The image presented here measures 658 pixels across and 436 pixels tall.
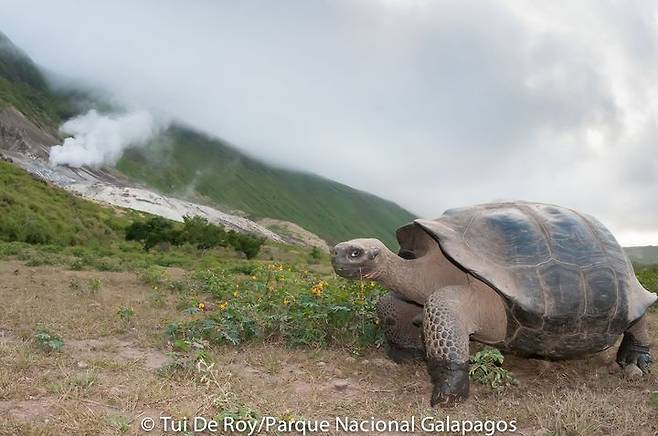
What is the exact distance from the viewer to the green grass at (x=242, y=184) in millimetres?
137875

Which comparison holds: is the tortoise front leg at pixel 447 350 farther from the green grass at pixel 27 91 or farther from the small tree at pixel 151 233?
the green grass at pixel 27 91

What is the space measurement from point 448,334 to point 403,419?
33.0 inches

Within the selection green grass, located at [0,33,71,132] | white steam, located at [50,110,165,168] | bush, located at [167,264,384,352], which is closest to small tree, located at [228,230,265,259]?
bush, located at [167,264,384,352]

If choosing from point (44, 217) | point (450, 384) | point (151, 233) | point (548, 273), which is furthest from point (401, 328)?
point (44, 217)

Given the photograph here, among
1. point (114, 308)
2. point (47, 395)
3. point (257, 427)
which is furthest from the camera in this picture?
point (114, 308)

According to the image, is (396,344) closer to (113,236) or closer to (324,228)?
(113,236)

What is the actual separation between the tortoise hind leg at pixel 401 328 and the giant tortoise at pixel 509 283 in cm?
35

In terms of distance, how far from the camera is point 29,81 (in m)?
153

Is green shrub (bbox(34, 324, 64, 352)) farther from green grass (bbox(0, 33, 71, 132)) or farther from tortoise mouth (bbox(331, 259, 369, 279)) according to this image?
green grass (bbox(0, 33, 71, 132))

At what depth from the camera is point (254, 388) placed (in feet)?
14.8

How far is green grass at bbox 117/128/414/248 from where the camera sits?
452ft

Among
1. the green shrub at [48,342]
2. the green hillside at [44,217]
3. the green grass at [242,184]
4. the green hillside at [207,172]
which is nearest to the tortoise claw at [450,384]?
the green shrub at [48,342]

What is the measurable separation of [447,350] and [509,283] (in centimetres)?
88

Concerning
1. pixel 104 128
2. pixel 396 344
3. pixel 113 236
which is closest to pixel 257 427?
pixel 396 344
